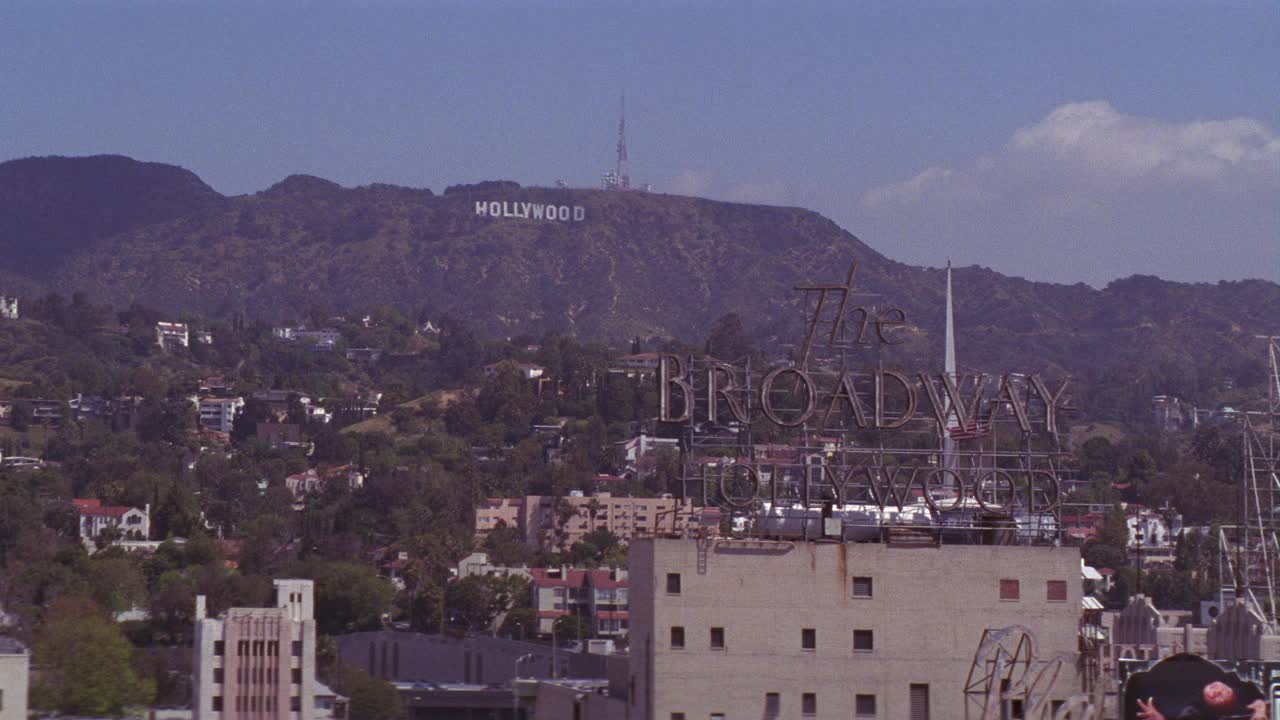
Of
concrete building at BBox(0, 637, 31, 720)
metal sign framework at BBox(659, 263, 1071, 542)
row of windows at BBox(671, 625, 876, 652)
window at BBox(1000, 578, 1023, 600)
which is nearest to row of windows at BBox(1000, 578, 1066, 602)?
window at BBox(1000, 578, 1023, 600)

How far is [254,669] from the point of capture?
153625 mm

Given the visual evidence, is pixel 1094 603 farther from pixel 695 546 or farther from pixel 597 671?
pixel 597 671

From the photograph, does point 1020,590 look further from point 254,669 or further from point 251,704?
point 254,669

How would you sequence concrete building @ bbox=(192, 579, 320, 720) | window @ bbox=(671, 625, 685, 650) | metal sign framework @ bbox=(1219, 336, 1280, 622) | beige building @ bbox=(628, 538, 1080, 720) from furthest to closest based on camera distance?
concrete building @ bbox=(192, 579, 320, 720) < metal sign framework @ bbox=(1219, 336, 1280, 622) < window @ bbox=(671, 625, 685, 650) < beige building @ bbox=(628, 538, 1080, 720)

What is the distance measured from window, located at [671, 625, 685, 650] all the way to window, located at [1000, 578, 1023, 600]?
9751 mm

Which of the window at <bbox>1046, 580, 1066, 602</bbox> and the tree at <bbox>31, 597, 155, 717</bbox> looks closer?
the window at <bbox>1046, 580, 1066, 602</bbox>

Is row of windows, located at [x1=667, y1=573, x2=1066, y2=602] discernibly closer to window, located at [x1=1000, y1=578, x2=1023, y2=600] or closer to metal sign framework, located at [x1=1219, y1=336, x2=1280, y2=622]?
window, located at [x1=1000, y1=578, x2=1023, y2=600]

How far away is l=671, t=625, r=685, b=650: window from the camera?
255ft

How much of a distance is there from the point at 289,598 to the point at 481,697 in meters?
17.8

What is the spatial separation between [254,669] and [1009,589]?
3290 inches

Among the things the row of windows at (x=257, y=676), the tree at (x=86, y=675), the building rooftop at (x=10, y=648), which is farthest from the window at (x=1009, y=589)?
the tree at (x=86, y=675)

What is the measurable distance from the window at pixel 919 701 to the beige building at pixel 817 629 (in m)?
0.03

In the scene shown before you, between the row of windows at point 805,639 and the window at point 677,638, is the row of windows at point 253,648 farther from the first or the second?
the row of windows at point 805,639

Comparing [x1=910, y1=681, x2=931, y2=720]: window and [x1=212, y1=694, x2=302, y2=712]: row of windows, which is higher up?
[x1=910, y1=681, x2=931, y2=720]: window
